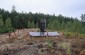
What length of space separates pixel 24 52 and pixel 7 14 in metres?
33.0

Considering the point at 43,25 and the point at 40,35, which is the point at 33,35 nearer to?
the point at 40,35

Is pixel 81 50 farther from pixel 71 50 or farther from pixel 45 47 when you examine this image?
pixel 45 47

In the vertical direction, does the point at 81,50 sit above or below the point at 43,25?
below

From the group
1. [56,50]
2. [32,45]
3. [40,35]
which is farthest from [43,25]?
[56,50]

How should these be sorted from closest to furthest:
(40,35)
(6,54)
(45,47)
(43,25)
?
(6,54)
(45,47)
(40,35)
(43,25)

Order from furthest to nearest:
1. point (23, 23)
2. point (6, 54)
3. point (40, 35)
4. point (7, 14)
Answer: point (7, 14)
point (23, 23)
point (40, 35)
point (6, 54)

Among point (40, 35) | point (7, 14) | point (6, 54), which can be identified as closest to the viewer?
point (6, 54)

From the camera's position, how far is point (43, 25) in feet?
37.6

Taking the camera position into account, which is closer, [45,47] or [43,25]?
[45,47]

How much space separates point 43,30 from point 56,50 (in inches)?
175

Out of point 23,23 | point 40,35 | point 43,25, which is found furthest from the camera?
point 23,23

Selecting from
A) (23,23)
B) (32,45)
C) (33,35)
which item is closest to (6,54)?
(32,45)

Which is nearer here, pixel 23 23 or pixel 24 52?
pixel 24 52

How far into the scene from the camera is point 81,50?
7254mm
